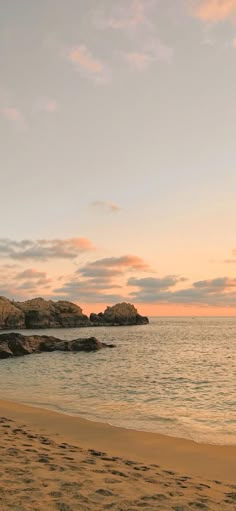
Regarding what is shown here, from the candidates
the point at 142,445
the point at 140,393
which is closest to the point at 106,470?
the point at 142,445

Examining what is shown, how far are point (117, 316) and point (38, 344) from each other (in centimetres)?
11828

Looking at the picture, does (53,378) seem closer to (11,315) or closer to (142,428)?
(142,428)

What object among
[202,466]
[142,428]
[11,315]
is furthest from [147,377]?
[11,315]

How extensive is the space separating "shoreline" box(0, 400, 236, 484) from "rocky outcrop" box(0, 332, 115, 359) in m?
34.3

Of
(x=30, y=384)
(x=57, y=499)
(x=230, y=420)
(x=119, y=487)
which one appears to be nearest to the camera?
(x=57, y=499)

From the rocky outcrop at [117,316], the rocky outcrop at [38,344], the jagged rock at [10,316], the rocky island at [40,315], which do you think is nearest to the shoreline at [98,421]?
the rocky outcrop at [38,344]

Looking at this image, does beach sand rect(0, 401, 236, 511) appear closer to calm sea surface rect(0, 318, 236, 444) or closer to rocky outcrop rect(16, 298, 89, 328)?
calm sea surface rect(0, 318, 236, 444)

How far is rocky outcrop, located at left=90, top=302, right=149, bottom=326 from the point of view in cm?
17275

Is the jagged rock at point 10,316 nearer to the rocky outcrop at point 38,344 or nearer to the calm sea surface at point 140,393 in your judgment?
the rocky outcrop at point 38,344

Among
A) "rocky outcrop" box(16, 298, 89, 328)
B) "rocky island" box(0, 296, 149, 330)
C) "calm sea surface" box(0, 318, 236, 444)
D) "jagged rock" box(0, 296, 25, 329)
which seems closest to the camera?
"calm sea surface" box(0, 318, 236, 444)

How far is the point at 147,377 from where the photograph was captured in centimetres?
3077

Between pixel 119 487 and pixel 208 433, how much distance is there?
24.0 feet

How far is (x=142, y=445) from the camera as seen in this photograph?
12945mm

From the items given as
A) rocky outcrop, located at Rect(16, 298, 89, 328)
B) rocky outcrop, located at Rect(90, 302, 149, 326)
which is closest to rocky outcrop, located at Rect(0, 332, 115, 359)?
rocky outcrop, located at Rect(16, 298, 89, 328)
